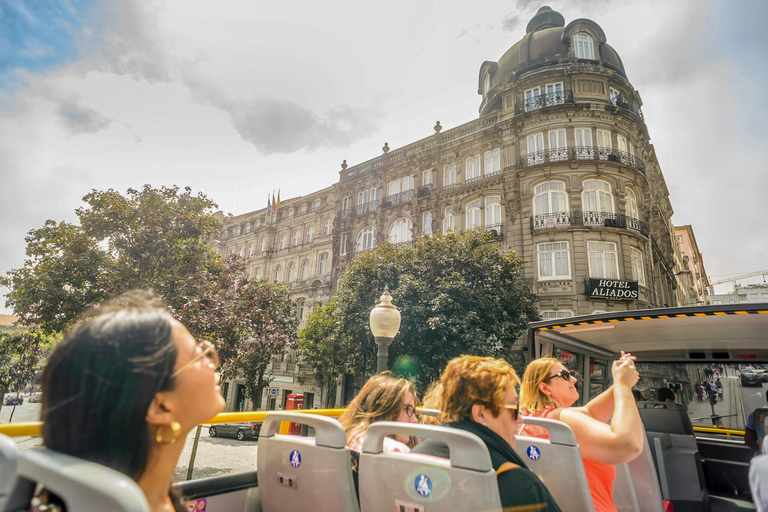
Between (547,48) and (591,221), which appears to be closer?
(591,221)

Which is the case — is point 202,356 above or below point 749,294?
below

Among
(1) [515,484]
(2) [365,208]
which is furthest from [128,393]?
(2) [365,208]

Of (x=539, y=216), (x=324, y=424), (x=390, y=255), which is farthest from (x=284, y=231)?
(x=324, y=424)

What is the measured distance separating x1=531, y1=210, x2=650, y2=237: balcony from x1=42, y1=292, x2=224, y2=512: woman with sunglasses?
22.5 metres

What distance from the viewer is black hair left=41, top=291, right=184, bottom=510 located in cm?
100

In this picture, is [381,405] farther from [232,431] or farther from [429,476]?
[232,431]

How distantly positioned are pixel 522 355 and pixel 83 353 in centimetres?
2203

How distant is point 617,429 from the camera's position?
98.1 inches

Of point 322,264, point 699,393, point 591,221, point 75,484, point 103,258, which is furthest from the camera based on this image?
point 322,264

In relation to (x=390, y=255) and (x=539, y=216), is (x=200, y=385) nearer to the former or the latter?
(x=390, y=255)

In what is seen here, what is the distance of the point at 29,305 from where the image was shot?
1473 cm

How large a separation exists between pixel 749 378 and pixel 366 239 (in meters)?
24.6

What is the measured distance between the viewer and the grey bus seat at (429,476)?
6.06ft

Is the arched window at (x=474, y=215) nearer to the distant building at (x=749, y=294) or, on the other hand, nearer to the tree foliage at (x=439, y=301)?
the tree foliage at (x=439, y=301)
